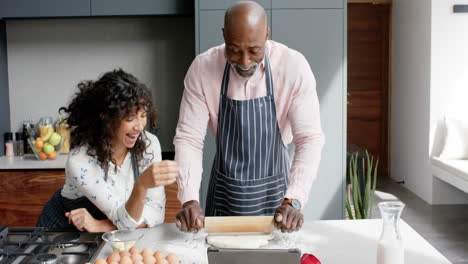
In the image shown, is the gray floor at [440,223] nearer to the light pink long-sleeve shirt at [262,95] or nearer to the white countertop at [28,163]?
the light pink long-sleeve shirt at [262,95]

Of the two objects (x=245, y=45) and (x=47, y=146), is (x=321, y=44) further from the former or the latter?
(x=47, y=146)

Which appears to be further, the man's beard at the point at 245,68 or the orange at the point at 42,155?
the orange at the point at 42,155

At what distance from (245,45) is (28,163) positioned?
212 cm

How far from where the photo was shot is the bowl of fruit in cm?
314

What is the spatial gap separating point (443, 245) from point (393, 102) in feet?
8.91

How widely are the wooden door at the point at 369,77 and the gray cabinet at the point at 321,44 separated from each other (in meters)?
2.94

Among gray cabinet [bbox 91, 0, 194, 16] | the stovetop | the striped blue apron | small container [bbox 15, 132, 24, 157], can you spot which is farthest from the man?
small container [bbox 15, 132, 24, 157]

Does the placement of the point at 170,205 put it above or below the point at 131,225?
below

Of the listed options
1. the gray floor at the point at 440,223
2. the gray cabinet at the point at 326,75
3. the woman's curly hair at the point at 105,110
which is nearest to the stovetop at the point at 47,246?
the woman's curly hair at the point at 105,110

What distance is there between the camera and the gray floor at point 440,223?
3377mm

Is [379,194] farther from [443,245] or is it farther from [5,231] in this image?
[5,231]

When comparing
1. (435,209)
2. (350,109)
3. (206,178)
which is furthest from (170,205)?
(350,109)

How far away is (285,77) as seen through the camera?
5.81 feet

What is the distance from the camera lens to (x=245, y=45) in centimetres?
147
